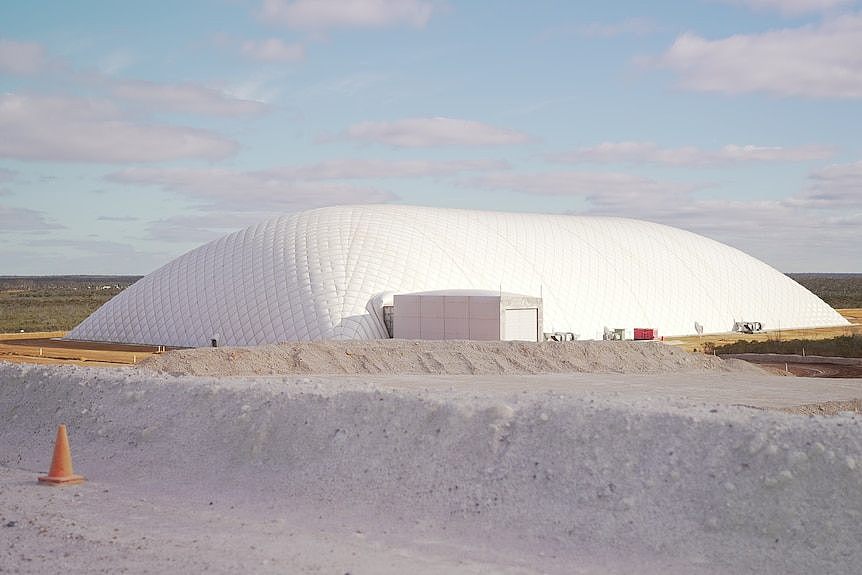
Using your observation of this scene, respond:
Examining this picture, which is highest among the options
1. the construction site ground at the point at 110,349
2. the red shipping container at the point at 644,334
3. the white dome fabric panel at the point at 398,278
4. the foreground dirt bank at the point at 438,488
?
the white dome fabric panel at the point at 398,278

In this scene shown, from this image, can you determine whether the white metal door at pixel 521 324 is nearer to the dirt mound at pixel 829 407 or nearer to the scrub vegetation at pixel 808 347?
the scrub vegetation at pixel 808 347

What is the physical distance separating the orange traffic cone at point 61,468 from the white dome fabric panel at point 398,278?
24.8 metres

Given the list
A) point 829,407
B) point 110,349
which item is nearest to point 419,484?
point 829,407

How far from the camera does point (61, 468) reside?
11789mm

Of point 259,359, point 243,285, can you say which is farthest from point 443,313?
point 259,359

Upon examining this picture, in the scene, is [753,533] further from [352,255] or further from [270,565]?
[352,255]

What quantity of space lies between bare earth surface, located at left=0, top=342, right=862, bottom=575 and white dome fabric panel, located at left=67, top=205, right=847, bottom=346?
2344 centimetres

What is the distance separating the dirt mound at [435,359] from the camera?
23.5 metres

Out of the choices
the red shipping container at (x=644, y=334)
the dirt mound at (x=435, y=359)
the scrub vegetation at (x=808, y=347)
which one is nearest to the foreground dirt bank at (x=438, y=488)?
the dirt mound at (x=435, y=359)

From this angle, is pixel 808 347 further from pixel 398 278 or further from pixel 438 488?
pixel 438 488

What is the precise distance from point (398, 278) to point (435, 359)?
51.7ft

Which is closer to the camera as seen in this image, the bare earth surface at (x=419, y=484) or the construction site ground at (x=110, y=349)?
the bare earth surface at (x=419, y=484)

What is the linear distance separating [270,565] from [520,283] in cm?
3599

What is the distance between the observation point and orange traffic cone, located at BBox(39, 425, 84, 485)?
460 inches
